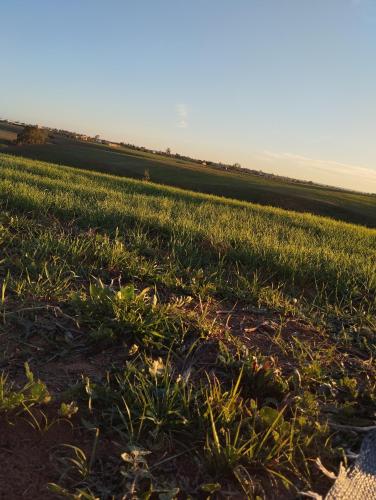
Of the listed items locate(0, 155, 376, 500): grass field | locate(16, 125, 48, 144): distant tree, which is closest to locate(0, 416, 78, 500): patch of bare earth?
locate(0, 155, 376, 500): grass field

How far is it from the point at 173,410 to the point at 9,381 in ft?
2.95

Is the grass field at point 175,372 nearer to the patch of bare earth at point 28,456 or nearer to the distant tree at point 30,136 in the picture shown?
the patch of bare earth at point 28,456

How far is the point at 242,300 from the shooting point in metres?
3.82

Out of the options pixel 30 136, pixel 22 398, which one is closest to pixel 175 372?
pixel 22 398

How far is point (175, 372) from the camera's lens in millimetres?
2490

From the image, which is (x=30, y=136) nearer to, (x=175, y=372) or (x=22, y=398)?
(x=175, y=372)

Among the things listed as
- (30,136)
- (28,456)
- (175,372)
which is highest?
(30,136)

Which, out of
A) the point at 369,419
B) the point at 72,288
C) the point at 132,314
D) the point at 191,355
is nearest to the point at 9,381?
the point at 132,314

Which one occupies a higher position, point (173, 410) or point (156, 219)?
point (156, 219)

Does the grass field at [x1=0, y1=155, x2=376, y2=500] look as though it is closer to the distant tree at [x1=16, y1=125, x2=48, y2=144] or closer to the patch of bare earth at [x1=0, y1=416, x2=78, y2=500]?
the patch of bare earth at [x1=0, y1=416, x2=78, y2=500]

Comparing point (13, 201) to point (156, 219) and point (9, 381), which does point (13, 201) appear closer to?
point (156, 219)

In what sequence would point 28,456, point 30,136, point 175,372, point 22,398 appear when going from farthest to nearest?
point 30,136, point 175,372, point 22,398, point 28,456

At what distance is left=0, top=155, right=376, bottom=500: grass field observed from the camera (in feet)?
5.83

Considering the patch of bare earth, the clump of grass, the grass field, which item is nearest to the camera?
the patch of bare earth
